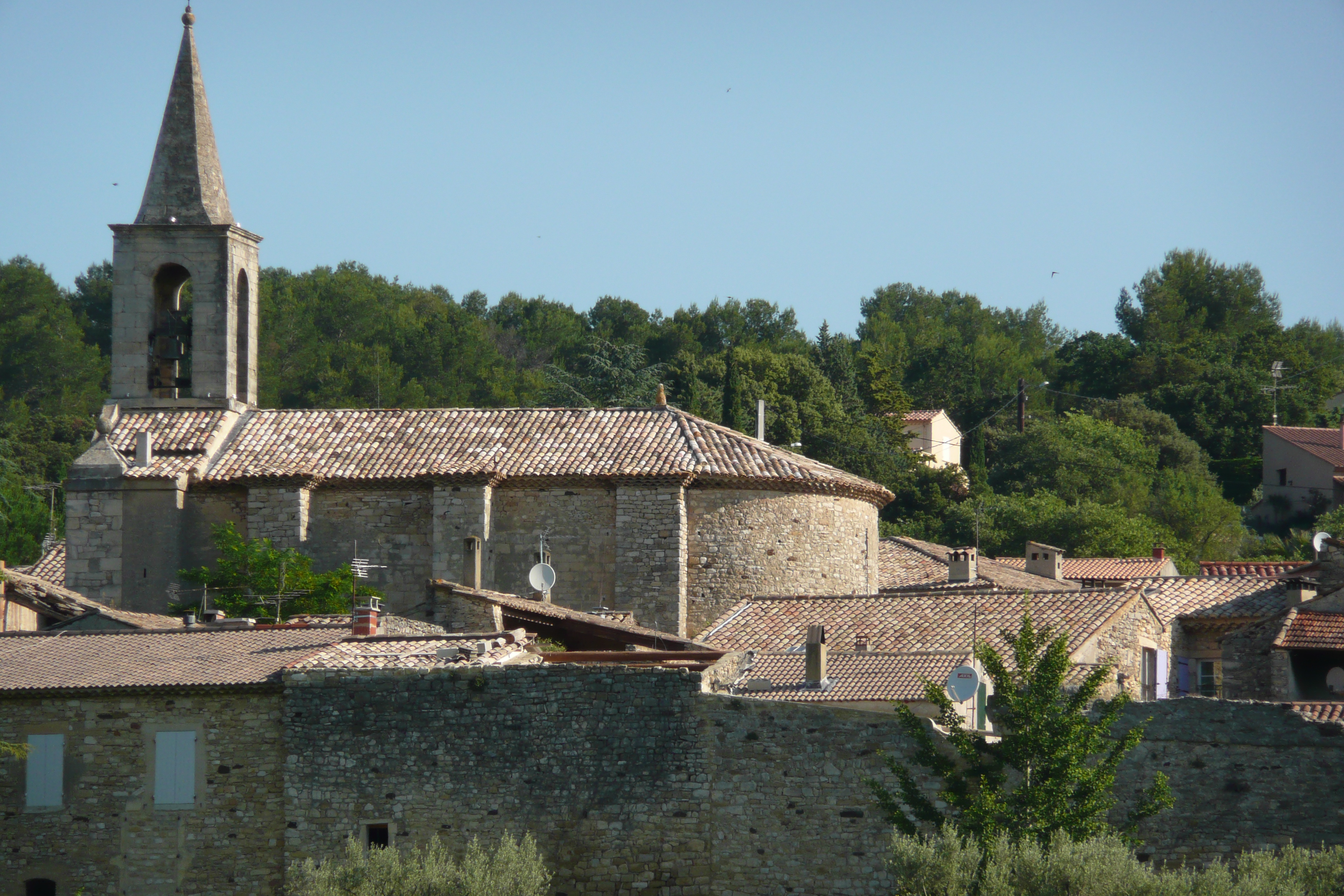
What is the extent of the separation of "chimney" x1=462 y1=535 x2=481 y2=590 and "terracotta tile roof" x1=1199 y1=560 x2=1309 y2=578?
676 inches

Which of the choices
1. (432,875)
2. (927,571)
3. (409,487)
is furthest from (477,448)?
(432,875)

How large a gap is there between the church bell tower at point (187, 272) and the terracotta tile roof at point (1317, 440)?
135ft

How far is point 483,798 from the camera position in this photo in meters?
20.5

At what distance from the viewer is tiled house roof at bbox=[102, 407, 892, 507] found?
107 feet

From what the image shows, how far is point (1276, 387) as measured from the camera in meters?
70.2

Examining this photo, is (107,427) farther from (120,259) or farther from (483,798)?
(483,798)

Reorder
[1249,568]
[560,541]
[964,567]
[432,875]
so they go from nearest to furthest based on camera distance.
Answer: [432,875] → [560,541] → [964,567] → [1249,568]

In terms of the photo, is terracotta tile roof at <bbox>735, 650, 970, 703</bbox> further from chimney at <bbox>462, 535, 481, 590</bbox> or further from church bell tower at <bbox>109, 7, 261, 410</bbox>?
church bell tower at <bbox>109, 7, 261, 410</bbox>

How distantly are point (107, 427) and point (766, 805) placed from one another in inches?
774

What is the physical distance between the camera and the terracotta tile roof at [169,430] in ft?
112

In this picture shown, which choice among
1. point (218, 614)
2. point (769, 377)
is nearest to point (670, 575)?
point (218, 614)

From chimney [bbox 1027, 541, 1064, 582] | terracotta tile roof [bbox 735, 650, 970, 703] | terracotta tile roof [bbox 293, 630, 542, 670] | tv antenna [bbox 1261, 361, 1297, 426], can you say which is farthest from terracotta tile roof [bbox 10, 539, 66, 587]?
tv antenna [bbox 1261, 361, 1297, 426]

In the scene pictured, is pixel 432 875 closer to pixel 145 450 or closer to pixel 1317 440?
pixel 145 450

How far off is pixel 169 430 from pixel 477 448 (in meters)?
6.19
